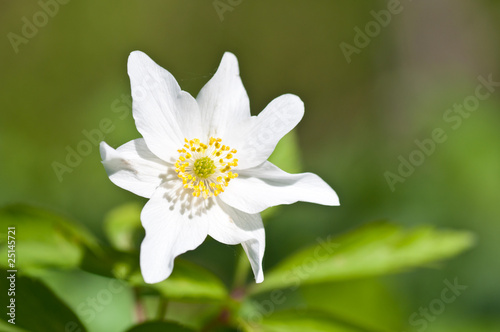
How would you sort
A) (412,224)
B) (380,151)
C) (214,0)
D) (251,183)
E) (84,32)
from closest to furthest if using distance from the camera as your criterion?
(251,183) → (412,224) → (380,151) → (84,32) → (214,0)

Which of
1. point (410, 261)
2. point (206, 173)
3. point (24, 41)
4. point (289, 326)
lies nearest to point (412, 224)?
point (410, 261)

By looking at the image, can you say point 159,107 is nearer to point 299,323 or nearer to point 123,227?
point 123,227

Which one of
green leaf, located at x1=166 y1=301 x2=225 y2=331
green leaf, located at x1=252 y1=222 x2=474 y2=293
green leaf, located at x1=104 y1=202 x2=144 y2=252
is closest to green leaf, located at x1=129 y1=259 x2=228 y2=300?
green leaf, located at x1=166 y1=301 x2=225 y2=331

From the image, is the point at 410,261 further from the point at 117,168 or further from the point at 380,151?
the point at 380,151

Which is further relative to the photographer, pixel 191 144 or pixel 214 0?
pixel 214 0

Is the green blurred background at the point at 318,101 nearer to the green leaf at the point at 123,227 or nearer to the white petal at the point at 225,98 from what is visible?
the green leaf at the point at 123,227

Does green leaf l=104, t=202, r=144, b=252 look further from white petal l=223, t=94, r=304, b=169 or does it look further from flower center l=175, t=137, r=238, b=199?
white petal l=223, t=94, r=304, b=169

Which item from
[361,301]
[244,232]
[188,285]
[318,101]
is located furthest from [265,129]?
[318,101]
